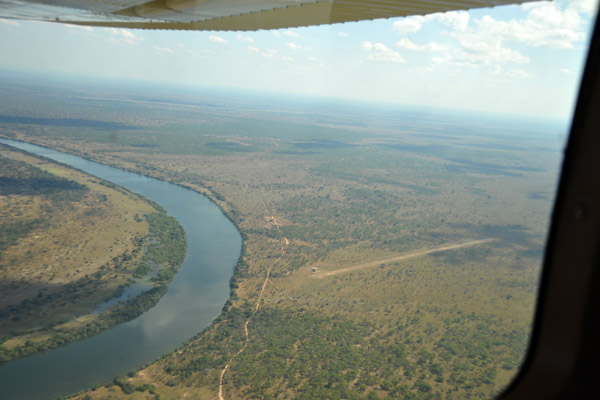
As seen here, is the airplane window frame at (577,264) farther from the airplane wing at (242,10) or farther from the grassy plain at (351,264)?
the grassy plain at (351,264)

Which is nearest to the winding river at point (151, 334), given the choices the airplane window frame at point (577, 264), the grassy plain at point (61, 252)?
the grassy plain at point (61, 252)

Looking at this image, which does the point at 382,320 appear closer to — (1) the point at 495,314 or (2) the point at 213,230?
(1) the point at 495,314

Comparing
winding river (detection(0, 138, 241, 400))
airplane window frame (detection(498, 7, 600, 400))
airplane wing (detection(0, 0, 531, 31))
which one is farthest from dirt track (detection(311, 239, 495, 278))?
airplane window frame (detection(498, 7, 600, 400))

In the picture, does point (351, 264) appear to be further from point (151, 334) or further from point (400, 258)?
point (151, 334)

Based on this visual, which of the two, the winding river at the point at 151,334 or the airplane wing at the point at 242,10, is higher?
the airplane wing at the point at 242,10

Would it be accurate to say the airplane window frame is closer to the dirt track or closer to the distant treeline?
the dirt track

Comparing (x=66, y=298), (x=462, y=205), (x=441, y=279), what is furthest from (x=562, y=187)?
(x=462, y=205)

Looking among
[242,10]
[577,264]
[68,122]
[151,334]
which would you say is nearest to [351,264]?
[151,334]
